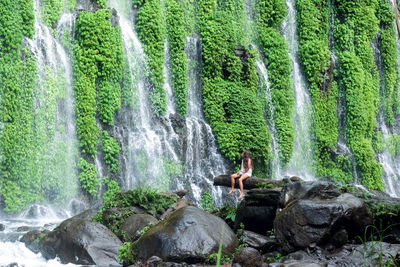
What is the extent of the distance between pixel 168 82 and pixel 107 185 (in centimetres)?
505

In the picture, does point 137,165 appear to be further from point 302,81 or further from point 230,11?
point 302,81

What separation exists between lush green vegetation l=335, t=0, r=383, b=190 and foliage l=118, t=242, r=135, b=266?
18.2 metres

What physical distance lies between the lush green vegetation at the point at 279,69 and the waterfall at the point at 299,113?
2.57ft

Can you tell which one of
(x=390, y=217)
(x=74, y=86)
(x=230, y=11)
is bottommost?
(x=390, y=217)

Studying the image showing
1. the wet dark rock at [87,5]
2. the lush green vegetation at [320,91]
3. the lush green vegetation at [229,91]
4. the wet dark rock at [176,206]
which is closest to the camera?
the wet dark rock at [176,206]

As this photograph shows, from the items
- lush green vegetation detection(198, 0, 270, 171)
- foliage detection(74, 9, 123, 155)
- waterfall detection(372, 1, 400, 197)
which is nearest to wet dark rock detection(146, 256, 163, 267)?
foliage detection(74, 9, 123, 155)

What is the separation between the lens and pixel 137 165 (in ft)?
59.2

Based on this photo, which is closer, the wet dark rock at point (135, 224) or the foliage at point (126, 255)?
the foliage at point (126, 255)

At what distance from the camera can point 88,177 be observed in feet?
54.9

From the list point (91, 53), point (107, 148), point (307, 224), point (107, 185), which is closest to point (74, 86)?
point (91, 53)

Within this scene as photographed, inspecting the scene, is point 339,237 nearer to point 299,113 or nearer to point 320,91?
point 299,113

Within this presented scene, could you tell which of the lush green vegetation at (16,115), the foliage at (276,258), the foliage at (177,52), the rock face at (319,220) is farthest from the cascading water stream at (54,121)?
the rock face at (319,220)

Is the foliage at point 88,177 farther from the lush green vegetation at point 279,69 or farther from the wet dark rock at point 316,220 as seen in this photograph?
the wet dark rock at point 316,220

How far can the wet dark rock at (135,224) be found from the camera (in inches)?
419
